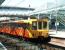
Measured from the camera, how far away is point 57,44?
100 ft

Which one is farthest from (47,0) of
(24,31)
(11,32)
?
(24,31)

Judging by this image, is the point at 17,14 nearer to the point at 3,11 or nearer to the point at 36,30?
the point at 3,11

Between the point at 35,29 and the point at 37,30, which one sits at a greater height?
the point at 35,29

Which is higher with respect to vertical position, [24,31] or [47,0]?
[47,0]

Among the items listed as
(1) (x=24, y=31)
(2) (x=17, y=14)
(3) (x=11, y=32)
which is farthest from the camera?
(2) (x=17, y=14)

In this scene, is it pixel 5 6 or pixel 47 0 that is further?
pixel 5 6

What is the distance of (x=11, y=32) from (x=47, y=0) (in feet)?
135

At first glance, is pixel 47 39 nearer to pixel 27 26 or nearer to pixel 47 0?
pixel 27 26

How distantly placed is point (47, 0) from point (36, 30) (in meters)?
50.8

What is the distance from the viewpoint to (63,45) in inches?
1133

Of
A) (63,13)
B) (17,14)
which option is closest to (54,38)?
(63,13)

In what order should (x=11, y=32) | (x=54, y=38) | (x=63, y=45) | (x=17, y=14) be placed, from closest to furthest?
(x=63, y=45) → (x=54, y=38) → (x=11, y=32) → (x=17, y=14)

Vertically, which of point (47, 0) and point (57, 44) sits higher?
point (47, 0)

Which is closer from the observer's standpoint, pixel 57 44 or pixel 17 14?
pixel 57 44
